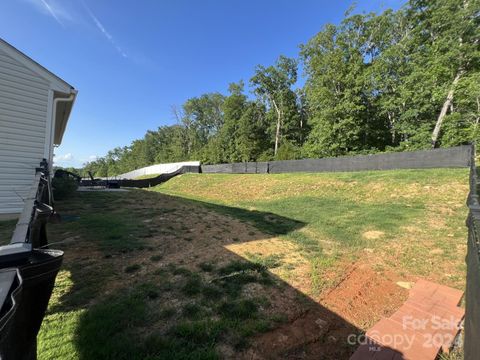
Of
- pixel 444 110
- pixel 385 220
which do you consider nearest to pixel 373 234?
pixel 385 220

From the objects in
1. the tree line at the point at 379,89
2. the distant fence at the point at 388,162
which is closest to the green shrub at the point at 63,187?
the distant fence at the point at 388,162

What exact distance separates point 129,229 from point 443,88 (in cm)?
2079

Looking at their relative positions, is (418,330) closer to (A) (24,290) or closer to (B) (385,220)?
(A) (24,290)

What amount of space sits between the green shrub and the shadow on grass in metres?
5.03

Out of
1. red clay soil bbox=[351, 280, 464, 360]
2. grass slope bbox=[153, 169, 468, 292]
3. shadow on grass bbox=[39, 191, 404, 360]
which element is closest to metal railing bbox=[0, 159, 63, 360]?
shadow on grass bbox=[39, 191, 404, 360]

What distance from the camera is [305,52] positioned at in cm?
3000

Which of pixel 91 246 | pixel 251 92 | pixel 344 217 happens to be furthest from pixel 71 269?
pixel 251 92

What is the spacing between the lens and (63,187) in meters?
9.42

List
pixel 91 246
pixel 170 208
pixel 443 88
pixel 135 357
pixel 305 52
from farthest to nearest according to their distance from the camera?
pixel 305 52, pixel 443 88, pixel 170 208, pixel 91 246, pixel 135 357

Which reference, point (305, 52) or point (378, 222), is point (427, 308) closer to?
point (378, 222)

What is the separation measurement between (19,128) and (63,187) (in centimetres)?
364

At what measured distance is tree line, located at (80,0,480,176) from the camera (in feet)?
52.3

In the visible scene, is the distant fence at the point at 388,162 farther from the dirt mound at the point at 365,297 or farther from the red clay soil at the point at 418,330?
the red clay soil at the point at 418,330

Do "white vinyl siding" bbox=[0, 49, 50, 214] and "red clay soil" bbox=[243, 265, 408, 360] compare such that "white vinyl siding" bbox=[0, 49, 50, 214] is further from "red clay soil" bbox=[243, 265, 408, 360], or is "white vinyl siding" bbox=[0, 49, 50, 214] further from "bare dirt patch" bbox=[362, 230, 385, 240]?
"bare dirt patch" bbox=[362, 230, 385, 240]
